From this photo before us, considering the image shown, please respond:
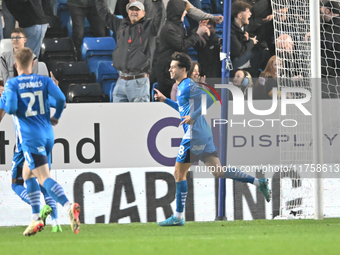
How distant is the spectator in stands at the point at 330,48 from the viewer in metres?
8.15

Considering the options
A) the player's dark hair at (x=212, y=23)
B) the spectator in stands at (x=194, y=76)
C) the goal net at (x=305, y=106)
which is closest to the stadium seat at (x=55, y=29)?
the spectator in stands at (x=194, y=76)

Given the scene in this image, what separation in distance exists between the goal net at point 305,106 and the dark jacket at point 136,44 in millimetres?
1844

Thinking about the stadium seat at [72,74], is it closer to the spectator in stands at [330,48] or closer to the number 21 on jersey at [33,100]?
the number 21 on jersey at [33,100]

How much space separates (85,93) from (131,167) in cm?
129

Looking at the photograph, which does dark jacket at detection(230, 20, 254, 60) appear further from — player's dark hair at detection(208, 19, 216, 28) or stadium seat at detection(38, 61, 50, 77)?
stadium seat at detection(38, 61, 50, 77)

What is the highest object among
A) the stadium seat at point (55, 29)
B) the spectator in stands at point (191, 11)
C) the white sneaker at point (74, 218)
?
the spectator in stands at point (191, 11)

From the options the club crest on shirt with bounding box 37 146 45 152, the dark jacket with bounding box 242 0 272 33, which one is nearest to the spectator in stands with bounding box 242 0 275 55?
the dark jacket with bounding box 242 0 272 33

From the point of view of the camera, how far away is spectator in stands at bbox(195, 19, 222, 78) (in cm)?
866

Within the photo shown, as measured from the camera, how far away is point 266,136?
8117mm

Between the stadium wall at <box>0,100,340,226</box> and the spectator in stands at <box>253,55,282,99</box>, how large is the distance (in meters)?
0.15

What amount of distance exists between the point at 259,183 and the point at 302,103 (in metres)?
1.45

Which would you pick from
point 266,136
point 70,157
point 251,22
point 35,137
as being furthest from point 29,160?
point 251,22

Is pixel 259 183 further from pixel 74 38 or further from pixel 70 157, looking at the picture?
pixel 74 38

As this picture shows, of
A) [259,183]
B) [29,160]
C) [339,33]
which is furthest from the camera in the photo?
[339,33]
